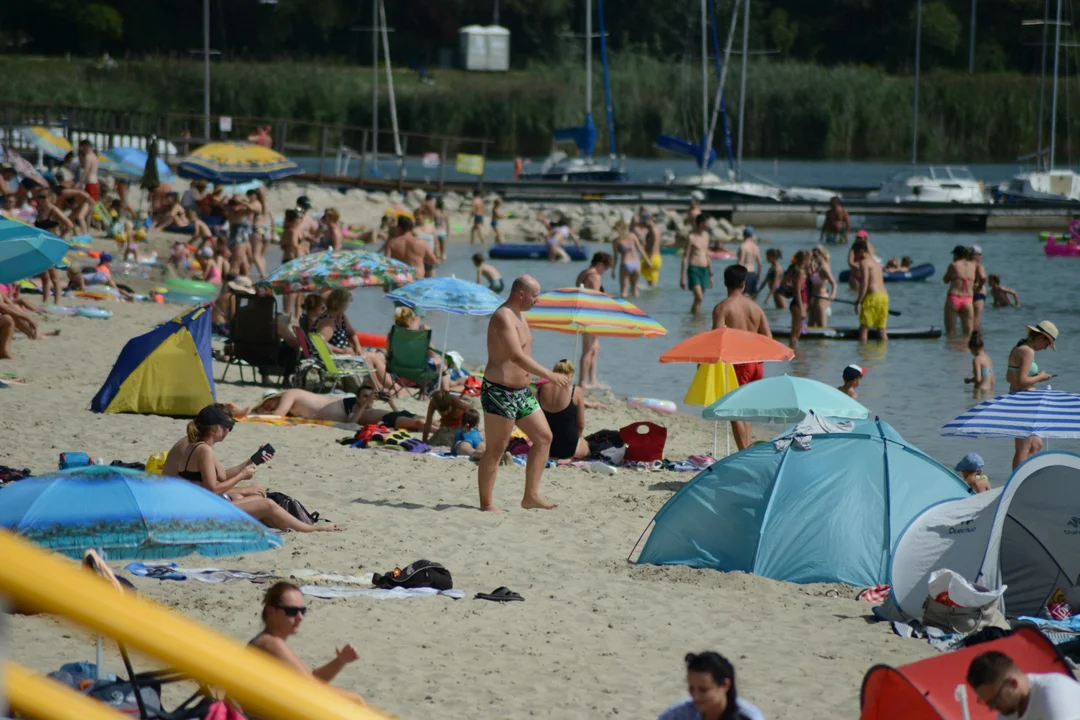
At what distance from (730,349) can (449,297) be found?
277 cm

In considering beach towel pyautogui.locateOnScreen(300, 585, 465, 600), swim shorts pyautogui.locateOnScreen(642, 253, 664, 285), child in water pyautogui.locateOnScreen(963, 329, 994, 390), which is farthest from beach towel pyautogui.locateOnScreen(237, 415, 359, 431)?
swim shorts pyautogui.locateOnScreen(642, 253, 664, 285)

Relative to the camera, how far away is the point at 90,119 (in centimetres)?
3744

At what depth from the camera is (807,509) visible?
23.9ft

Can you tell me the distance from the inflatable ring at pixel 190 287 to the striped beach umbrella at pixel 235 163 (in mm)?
9491

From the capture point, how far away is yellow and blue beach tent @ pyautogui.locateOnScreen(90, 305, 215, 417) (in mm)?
10359

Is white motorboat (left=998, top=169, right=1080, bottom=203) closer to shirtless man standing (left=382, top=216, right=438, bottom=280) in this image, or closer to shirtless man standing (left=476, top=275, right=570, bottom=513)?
shirtless man standing (left=382, top=216, right=438, bottom=280)

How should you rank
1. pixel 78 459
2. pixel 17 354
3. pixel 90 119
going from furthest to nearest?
pixel 90 119 < pixel 17 354 < pixel 78 459

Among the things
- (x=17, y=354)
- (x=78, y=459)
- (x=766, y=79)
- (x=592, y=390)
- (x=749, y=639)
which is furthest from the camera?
(x=766, y=79)

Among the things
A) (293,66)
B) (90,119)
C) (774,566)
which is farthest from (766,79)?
(774,566)

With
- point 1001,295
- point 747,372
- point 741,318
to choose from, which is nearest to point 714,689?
point 747,372

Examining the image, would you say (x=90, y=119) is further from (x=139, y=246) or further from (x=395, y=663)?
(x=395, y=663)

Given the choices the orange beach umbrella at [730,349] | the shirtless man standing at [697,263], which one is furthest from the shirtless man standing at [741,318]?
the shirtless man standing at [697,263]

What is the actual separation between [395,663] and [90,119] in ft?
114

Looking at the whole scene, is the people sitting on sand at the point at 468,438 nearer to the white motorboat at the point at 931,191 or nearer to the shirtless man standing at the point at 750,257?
the shirtless man standing at the point at 750,257
